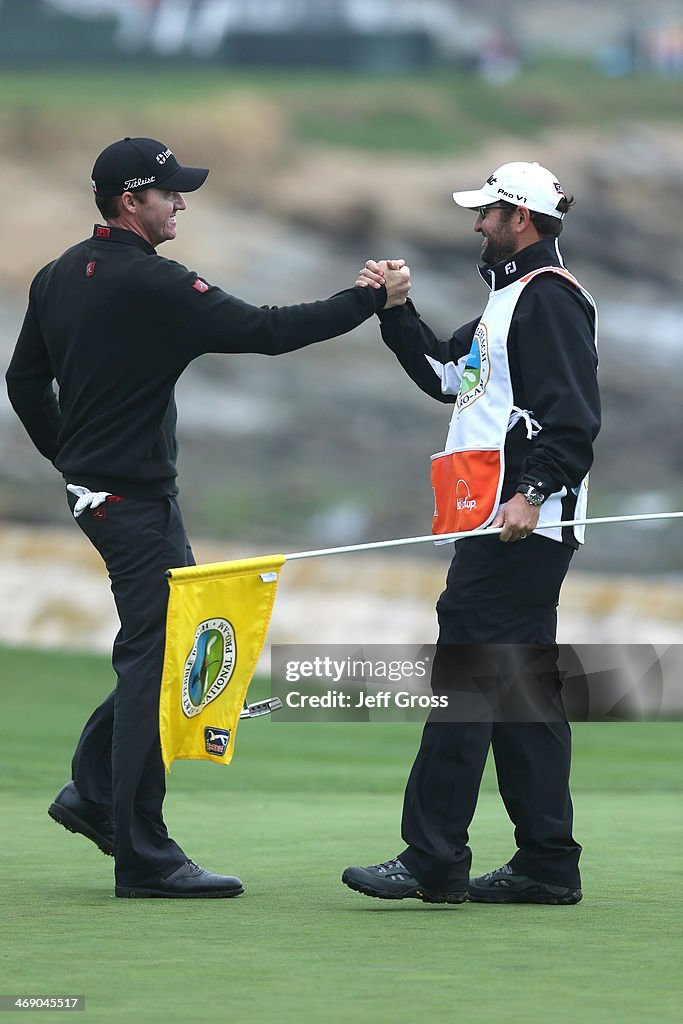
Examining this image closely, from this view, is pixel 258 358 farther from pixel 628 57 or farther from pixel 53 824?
pixel 53 824

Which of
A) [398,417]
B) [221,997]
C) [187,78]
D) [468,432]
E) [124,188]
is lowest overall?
[221,997]

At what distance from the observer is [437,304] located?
80.9 ft

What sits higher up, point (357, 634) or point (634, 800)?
point (357, 634)

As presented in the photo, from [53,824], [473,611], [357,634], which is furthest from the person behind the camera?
[357,634]

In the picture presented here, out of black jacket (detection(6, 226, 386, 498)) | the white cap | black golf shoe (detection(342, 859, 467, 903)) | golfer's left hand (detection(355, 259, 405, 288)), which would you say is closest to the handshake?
golfer's left hand (detection(355, 259, 405, 288))

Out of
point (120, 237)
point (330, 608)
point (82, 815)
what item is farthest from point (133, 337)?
point (330, 608)

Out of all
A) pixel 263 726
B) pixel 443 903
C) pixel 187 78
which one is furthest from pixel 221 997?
pixel 187 78

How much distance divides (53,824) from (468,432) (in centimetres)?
209

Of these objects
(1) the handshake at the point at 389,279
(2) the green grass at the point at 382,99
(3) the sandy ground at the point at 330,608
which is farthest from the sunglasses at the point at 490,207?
(2) the green grass at the point at 382,99

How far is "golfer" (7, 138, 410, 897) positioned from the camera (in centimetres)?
406

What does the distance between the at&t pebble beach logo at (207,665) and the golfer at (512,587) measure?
0.46m

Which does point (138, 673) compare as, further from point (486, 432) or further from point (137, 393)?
point (486, 432)

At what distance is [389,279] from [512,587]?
79 cm

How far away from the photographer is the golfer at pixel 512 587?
13.2ft
